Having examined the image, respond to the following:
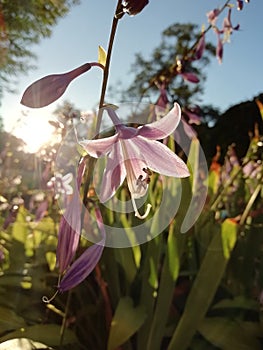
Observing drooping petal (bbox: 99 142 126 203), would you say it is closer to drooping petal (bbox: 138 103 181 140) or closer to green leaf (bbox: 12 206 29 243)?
drooping petal (bbox: 138 103 181 140)

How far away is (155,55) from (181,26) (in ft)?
4.42

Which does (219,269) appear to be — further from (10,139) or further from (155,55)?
(155,55)

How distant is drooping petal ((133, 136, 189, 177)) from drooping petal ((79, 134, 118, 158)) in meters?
0.04

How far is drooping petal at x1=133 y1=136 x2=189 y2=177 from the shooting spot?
0.55m

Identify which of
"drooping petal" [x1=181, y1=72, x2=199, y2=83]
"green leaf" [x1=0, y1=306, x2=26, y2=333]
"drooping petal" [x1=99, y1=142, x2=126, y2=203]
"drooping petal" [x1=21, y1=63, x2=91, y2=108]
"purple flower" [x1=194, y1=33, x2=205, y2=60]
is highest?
"purple flower" [x1=194, y1=33, x2=205, y2=60]

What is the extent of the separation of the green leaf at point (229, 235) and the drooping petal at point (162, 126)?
55 centimetres

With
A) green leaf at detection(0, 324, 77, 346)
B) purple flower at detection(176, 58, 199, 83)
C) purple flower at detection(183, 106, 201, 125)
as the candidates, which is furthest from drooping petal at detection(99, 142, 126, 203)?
purple flower at detection(183, 106, 201, 125)

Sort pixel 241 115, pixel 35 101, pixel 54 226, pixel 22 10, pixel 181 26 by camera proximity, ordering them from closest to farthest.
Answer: pixel 35 101
pixel 54 226
pixel 241 115
pixel 22 10
pixel 181 26

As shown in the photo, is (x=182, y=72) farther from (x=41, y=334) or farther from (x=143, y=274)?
(x=41, y=334)

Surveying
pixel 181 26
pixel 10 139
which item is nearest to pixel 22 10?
pixel 181 26

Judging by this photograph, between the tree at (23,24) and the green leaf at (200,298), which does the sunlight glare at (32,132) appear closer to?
the green leaf at (200,298)

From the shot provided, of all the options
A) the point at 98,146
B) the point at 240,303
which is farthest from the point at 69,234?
the point at 240,303

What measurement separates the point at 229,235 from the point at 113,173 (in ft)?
1.77

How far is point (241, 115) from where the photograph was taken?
579 cm
